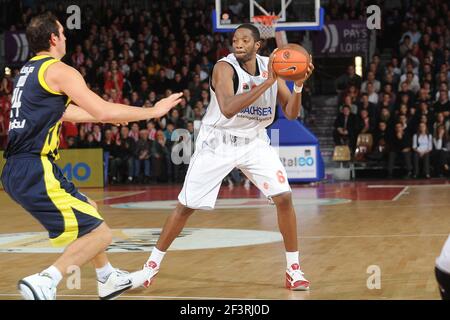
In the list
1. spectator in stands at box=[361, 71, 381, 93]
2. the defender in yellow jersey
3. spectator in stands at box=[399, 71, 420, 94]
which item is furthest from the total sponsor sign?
the defender in yellow jersey

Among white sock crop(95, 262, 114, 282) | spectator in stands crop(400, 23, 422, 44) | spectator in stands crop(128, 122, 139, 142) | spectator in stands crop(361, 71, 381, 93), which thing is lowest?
spectator in stands crop(128, 122, 139, 142)

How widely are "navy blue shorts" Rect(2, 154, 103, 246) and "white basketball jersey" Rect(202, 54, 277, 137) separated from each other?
1818 mm

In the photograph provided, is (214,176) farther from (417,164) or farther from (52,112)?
(417,164)

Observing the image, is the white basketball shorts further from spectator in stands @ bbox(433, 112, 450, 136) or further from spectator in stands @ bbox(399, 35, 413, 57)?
spectator in stands @ bbox(399, 35, 413, 57)

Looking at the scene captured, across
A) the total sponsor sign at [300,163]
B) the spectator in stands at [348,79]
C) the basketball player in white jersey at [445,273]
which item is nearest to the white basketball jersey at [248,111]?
the basketball player in white jersey at [445,273]

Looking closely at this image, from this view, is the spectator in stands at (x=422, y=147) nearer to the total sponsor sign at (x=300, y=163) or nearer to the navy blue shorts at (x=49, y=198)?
the total sponsor sign at (x=300, y=163)

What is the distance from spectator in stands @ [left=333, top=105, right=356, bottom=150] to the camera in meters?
20.5

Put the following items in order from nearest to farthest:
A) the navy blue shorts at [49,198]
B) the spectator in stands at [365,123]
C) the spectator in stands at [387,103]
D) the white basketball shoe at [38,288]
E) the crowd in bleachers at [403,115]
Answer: the white basketball shoe at [38,288] → the navy blue shorts at [49,198] → the crowd in bleachers at [403,115] → the spectator in stands at [365,123] → the spectator in stands at [387,103]

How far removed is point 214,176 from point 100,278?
1363 mm

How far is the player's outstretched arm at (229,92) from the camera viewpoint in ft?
20.9

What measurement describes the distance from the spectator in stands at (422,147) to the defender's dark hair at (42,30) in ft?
50.2

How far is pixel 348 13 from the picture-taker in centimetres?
Result: 2402
